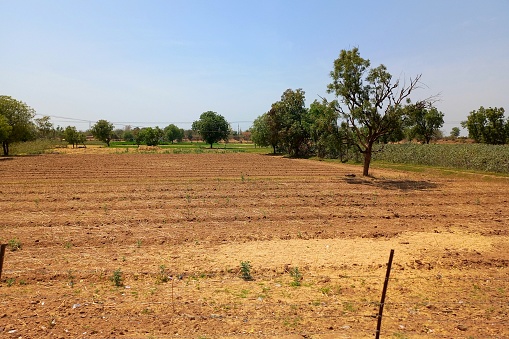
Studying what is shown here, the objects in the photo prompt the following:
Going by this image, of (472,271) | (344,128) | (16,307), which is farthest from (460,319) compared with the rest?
(344,128)

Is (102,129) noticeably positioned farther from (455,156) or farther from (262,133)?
(455,156)

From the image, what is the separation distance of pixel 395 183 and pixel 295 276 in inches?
813

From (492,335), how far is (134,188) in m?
20.4

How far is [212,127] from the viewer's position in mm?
108625

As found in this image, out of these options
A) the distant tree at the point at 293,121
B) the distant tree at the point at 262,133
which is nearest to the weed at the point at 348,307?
the distant tree at the point at 293,121

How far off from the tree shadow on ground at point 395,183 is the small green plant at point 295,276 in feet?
56.6

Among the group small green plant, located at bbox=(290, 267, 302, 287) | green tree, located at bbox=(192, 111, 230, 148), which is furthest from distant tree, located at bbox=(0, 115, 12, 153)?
green tree, located at bbox=(192, 111, 230, 148)

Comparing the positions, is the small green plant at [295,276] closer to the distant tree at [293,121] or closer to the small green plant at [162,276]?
the small green plant at [162,276]

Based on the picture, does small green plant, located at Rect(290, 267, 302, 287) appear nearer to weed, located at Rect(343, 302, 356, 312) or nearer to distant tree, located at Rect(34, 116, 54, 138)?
weed, located at Rect(343, 302, 356, 312)

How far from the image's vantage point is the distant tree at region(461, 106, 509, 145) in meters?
63.4

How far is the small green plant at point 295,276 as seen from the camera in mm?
8060

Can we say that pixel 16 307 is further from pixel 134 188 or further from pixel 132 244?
pixel 134 188

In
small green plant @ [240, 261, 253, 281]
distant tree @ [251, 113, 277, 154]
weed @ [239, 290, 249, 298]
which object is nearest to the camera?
weed @ [239, 290, 249, 298]

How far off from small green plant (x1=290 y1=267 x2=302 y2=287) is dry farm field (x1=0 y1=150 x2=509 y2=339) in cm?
5
